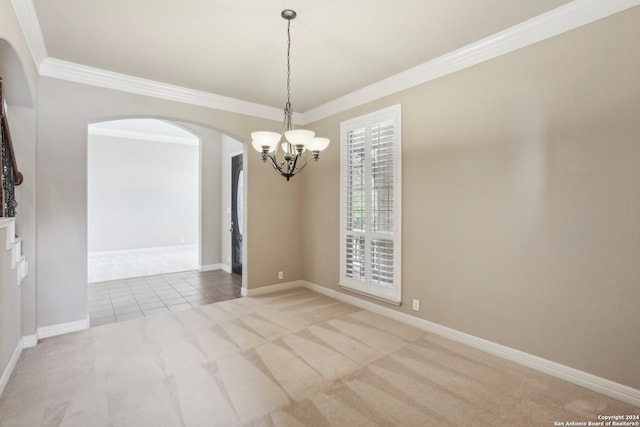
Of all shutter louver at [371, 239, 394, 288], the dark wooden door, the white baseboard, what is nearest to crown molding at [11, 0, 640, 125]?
the dark wooden door

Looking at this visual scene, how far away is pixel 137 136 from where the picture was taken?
880 centimetres

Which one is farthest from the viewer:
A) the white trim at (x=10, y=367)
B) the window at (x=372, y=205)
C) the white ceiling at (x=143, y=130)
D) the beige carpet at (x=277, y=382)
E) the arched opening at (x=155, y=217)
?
the white ceiling at (x=143, y=130)

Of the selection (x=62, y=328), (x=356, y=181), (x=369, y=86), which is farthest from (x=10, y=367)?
(x=369, y=86)

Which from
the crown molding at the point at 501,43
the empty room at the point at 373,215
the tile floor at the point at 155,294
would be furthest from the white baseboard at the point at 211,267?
the crown molding at the point at 501,43

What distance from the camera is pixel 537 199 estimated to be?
274cm

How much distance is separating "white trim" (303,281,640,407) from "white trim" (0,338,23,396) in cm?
370

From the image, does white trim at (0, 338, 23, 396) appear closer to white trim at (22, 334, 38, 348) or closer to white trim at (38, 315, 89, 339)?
white trim at (22, 334, 38, 348)

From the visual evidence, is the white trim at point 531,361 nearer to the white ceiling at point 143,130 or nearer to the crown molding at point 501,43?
the crown molding at point 501,43

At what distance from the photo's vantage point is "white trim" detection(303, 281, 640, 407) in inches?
91.8

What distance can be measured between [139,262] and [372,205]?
6.38 meters

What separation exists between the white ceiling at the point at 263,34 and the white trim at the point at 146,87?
127 mm

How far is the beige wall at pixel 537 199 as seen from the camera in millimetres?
2330

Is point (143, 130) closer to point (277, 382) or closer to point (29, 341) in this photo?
point (29, 341)

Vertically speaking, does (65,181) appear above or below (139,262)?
above
